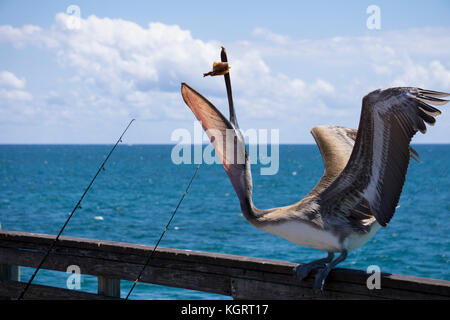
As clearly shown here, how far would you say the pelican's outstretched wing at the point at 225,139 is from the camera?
3133mm

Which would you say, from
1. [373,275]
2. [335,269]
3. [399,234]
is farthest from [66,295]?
[399,234]

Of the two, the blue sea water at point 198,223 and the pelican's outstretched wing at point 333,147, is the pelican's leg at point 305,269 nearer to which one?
the pelican's outstretched wing at point 333,147

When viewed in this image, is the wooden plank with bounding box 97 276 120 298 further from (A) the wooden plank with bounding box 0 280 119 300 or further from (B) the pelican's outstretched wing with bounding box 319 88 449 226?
(B) the pelican's outstretched wing with bounding box 319 88 449 226

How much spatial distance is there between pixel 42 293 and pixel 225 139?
1779mm

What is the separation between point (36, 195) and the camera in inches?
1644

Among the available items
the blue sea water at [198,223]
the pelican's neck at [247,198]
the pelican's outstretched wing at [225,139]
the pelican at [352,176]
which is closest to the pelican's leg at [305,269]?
the pelican at [352,176]

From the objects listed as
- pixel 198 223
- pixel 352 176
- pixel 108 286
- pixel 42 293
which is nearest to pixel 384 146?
pixel 352 176

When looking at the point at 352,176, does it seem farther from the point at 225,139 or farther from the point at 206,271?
the point at 206,271

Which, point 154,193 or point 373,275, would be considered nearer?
point 373,275

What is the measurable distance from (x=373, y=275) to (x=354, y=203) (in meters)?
0.46

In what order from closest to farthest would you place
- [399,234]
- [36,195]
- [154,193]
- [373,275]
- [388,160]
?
[373,275]
[388,160]
[399,234]
[36,195]
[154,193]

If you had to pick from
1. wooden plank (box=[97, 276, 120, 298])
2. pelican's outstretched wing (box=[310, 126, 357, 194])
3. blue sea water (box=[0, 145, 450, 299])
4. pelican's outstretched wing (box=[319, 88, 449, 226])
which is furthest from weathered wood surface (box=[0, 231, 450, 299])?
blue sea water (box=[0, 145, 450, 299])

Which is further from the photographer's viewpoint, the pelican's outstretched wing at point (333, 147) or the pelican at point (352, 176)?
the pelican's outstretched wing at point (333, 147)
